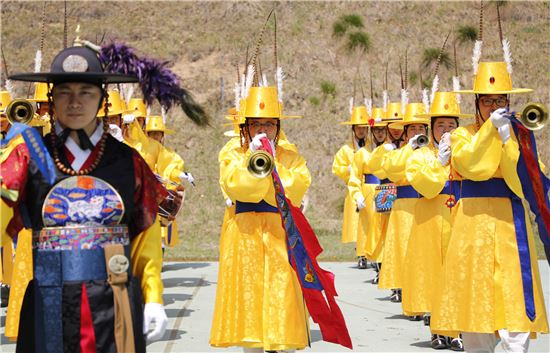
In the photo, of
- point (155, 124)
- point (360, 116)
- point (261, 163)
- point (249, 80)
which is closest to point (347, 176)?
point (360, 116)

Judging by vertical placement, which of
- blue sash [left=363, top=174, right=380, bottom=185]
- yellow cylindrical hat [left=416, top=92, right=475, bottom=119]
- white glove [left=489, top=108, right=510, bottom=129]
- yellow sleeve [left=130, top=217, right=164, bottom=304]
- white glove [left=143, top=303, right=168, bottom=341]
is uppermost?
yellow cylindrical hat [left=416, top=92, right=475, bottom=119]

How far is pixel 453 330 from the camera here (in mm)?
6527

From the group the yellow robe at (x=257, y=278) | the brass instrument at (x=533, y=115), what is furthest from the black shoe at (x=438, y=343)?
the brass instrument at (x=533, y=115)

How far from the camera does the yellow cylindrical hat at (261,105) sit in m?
7.21

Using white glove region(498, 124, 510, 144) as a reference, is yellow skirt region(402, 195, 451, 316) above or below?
below

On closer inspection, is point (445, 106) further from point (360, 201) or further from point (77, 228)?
point (77, 228)

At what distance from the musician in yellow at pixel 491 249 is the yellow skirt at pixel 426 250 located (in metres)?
2.08

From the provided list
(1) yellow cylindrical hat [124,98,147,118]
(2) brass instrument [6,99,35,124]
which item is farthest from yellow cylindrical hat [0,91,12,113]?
(1) yellow cylindrical hat [124,98,147,118]

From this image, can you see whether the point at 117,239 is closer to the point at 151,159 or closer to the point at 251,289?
the point at 251,289

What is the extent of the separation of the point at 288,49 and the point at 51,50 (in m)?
8.56

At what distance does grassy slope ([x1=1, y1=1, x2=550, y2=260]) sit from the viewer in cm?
2919

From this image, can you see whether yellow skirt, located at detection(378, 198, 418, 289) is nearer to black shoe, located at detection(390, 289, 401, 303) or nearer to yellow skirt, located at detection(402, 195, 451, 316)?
black shoe, located at detection(390, 289, 401, 303)

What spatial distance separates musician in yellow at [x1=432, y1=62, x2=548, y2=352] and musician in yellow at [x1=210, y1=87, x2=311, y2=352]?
984mm

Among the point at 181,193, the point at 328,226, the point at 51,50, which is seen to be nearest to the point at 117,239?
the point at 181,193
